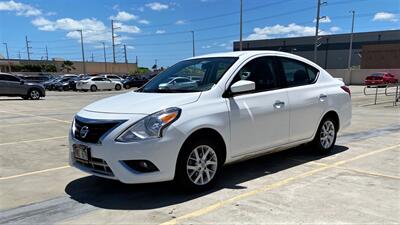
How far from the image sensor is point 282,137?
6.05 metres

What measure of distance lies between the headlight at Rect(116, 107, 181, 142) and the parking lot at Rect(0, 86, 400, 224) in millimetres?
797

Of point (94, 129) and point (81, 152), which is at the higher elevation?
point (94, 129)

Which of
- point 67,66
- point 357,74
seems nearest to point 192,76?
point 357,74

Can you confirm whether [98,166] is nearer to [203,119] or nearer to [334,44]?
[203,119]

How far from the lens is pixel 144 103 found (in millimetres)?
4953

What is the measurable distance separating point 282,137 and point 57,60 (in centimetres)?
12867

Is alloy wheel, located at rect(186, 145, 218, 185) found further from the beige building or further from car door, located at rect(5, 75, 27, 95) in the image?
the beige building

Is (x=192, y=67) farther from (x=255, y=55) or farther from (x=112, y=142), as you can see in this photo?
(x=112, y=142)

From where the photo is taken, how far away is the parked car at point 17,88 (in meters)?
24.4

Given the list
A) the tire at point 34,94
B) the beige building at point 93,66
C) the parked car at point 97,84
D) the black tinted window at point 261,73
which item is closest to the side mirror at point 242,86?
the black tinted window at point 261,73

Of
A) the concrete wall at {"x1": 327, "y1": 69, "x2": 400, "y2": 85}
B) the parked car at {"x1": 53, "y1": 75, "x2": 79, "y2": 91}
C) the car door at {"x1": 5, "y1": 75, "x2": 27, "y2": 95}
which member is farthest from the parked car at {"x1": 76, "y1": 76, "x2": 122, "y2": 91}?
the concrete wall at {"x1": 327, "y1": 69, "x2": 400, "y2": 85}

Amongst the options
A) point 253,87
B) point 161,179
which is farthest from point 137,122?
point 253,87

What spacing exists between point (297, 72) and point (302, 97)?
48 cm

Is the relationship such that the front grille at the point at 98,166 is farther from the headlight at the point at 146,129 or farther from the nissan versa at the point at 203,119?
the headlight at the point at 146,129
